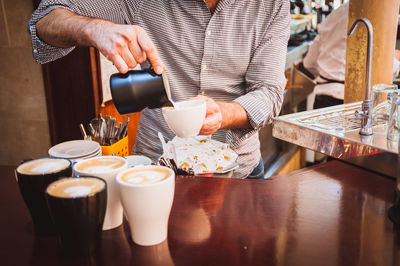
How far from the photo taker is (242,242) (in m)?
0.89

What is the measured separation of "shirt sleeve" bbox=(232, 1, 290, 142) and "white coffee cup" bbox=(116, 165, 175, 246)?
0.85 metres

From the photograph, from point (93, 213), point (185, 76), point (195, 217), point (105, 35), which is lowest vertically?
point (195, 217)

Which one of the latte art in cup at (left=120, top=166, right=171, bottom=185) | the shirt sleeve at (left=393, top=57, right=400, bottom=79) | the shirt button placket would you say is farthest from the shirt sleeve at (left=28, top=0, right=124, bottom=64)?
the shirt sleeve at (left=393, top=57, right=400, bottom=79)

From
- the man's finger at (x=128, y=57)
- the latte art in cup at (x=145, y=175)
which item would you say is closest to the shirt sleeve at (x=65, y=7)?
the man's finger at (x=128, y=57)

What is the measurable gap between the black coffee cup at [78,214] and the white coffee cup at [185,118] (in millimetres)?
362

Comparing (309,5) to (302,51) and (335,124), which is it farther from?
(335,124)

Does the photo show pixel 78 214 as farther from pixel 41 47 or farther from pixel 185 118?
pixel 41 47

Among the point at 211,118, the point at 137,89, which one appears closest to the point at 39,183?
the point at 137,89

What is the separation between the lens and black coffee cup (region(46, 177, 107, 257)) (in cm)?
76

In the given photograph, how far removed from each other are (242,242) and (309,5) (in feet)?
19.0

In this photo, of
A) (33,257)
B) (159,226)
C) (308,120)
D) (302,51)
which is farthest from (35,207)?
(302,51)

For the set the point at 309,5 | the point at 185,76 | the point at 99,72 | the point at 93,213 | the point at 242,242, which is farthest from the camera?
the point at 309,5

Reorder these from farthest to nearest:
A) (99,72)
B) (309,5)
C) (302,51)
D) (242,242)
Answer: (309,5), (302,51), (99,72), (242,242)

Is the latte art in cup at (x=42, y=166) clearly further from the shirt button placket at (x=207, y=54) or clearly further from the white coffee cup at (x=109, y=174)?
the shirt button placket at (x=207, y=54)
